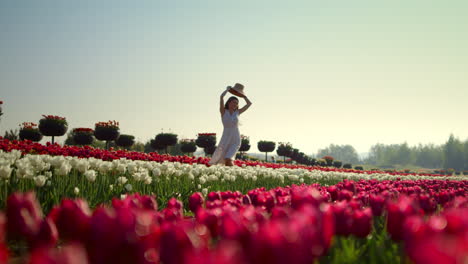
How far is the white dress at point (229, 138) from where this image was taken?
12047 millimetres

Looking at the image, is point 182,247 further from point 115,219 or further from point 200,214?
point 200,214

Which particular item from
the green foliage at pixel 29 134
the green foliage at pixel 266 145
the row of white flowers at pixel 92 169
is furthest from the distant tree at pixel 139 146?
the row of white flowers at pixel 92 169

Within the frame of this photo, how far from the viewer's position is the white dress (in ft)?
39.5

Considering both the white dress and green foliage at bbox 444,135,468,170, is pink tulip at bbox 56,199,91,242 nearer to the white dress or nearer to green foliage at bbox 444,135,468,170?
the white dress

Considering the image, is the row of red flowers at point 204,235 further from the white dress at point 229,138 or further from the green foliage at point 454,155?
the green foliage at point 454,155

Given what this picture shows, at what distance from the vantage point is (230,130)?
12258 mm

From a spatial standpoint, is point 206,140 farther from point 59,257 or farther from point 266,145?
point 59,257

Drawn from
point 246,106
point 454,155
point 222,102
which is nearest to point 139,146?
point 246,106

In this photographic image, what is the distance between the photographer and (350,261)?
162 cm

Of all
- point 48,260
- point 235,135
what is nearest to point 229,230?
point 48,260

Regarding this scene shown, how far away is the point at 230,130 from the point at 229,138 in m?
0.31

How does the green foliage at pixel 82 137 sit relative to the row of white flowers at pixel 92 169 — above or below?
above

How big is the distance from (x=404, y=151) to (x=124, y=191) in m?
161

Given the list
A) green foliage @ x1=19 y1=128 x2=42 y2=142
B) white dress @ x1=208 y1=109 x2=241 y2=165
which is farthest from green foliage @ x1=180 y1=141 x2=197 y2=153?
white dress @ x1=208 y1=109 x2=241 y2=165
